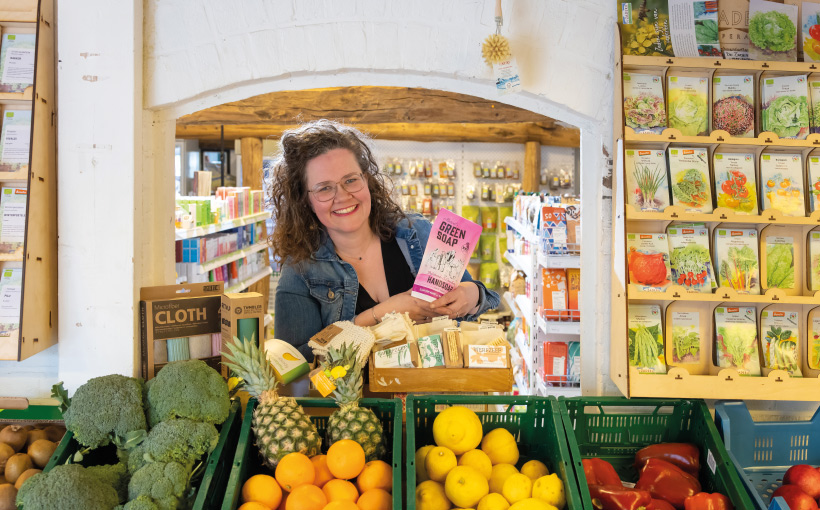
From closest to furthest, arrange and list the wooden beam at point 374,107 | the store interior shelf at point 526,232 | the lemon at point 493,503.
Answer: the lemon at point 493,503, the store interior shelf at point 526,232, the wooden beam at point 374,107

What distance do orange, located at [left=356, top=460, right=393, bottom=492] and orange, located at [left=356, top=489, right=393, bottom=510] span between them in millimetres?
26

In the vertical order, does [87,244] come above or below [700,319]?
above

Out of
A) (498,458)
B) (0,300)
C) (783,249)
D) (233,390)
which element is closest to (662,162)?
(783,249)

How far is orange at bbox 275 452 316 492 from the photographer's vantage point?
72.3 inches

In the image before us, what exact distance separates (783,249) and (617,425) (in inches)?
35.4

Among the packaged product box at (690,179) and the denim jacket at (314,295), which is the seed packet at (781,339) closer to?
the packaged product box at (690,179)

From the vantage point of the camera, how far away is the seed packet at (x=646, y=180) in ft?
7.47

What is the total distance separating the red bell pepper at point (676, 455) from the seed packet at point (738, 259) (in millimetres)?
604

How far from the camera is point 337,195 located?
3.01 meters

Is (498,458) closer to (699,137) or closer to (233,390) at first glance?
(233,390)

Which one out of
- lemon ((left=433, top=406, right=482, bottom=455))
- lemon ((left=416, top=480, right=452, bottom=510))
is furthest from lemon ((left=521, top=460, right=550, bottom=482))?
lemon ((left=416, top=480, right=452, bottom=510))

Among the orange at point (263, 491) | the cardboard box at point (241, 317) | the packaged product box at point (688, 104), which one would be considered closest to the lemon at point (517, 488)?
the orange at point (263, 491)

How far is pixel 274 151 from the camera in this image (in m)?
9.39

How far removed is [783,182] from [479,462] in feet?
4.95
